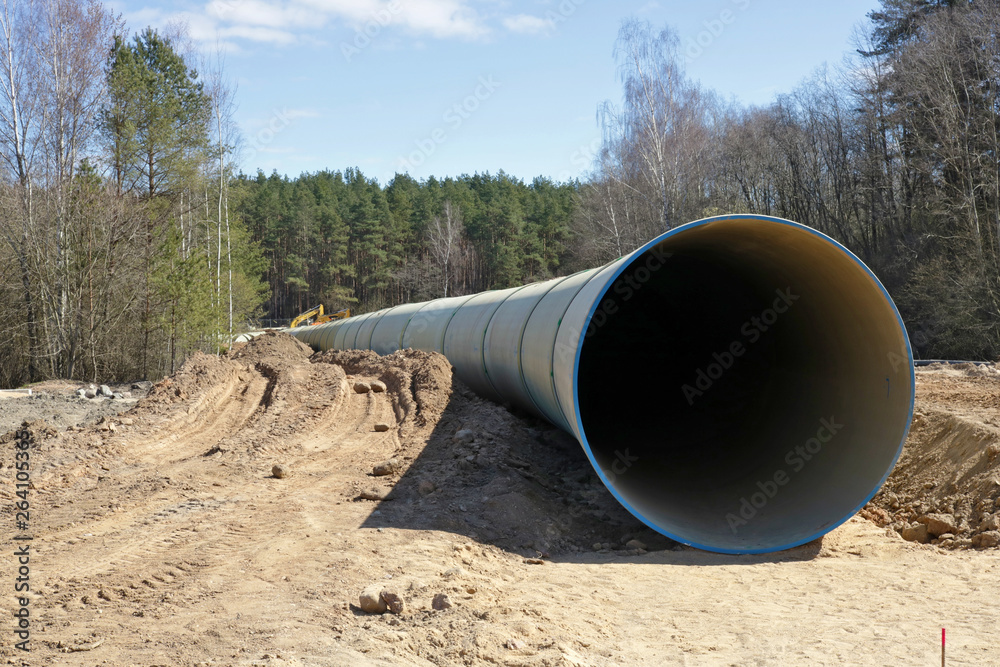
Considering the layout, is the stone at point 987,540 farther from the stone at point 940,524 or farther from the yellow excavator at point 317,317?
the yellow excavator at point 317,317

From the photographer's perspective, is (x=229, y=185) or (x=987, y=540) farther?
(x=229, y=185)

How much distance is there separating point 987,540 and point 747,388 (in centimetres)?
314

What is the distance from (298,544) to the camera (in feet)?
15.7

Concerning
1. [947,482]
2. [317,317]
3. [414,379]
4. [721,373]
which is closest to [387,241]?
[317,317]

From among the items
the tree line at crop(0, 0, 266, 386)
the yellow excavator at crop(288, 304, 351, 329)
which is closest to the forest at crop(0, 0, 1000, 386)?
the tree line at crop(0, 0, 266, 386)

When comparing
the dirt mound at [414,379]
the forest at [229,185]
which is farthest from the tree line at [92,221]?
the dirt mound at [414,379]

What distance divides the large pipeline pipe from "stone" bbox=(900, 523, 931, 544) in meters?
0.58

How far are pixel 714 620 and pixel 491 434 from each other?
3.80 m

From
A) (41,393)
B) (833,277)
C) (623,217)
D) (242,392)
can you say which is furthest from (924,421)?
(623,217)

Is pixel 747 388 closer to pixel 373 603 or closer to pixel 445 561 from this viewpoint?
pixel 445 561

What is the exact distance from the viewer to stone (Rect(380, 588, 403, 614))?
3643mm

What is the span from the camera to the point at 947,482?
6004 millimetres

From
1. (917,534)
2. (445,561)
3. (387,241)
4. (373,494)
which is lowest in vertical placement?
(917,534)

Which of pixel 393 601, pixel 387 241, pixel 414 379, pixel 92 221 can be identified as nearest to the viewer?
pixel 393 601
